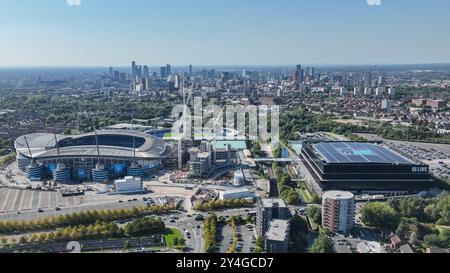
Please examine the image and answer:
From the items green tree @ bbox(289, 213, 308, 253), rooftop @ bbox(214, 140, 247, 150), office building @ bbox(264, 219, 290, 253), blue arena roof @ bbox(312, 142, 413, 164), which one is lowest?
green tree @ bbox(289, 213, 308, 253)

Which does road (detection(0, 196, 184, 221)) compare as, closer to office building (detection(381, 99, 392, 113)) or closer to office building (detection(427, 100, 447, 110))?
office building (detection(381, 99, 392, 113))

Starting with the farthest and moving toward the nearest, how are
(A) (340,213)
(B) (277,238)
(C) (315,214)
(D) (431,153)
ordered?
(D) (431,153) → (C) (315,214) → (A) (340,213) → (B) (277,238)

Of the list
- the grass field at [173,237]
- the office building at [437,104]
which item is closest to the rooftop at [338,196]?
the grass field at [173,237]

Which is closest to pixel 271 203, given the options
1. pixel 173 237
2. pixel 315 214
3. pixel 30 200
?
pixel 315 214

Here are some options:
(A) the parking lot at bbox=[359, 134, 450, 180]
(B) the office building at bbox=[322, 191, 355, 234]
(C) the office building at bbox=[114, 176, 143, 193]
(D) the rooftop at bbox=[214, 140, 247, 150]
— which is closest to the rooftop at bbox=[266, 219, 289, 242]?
(B) the office building at bbox=[322, 191, 355, 234]

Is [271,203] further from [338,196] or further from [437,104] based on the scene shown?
[437,104]

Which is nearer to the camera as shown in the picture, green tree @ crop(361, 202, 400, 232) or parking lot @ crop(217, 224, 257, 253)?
parking lot @ crop(217, 224, 257, 253)
